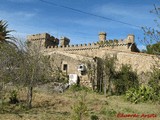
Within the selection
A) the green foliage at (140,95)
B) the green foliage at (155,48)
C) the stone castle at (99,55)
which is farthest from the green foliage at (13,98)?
the green foliage at (155,48)

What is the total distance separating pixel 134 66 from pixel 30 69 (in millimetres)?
12803

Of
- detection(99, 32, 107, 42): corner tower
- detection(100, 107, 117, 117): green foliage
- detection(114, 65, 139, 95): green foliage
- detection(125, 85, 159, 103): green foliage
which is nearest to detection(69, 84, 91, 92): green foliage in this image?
detection(114, 65, 139, 95): green foliage

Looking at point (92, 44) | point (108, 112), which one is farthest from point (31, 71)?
point (92, 44)

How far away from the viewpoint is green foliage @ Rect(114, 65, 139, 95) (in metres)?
25.7

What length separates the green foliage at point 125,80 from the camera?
25.7 meters

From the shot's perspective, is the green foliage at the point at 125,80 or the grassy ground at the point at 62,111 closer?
the grassy ground at the point at 62,111

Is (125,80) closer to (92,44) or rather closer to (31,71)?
(92,44)

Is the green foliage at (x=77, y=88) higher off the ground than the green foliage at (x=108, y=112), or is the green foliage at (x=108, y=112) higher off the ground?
the green foliage at (x=77, y=88)

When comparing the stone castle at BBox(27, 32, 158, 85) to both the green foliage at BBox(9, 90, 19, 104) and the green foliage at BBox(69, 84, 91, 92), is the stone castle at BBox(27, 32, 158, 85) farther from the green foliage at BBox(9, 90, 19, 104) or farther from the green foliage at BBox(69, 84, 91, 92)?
the green foliage at BBox(9, 90, 19, 104)

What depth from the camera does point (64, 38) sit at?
38.7 m

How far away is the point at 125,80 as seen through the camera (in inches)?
1014

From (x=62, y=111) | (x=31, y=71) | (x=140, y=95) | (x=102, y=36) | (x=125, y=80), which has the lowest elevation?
(x=62, y=111)

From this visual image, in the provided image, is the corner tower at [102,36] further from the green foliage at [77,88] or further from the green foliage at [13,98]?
the green foliage at [13,98]

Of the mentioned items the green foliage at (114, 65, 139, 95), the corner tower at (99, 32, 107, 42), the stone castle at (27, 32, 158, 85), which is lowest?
the green foliage at (114, 65, 139, 95)
